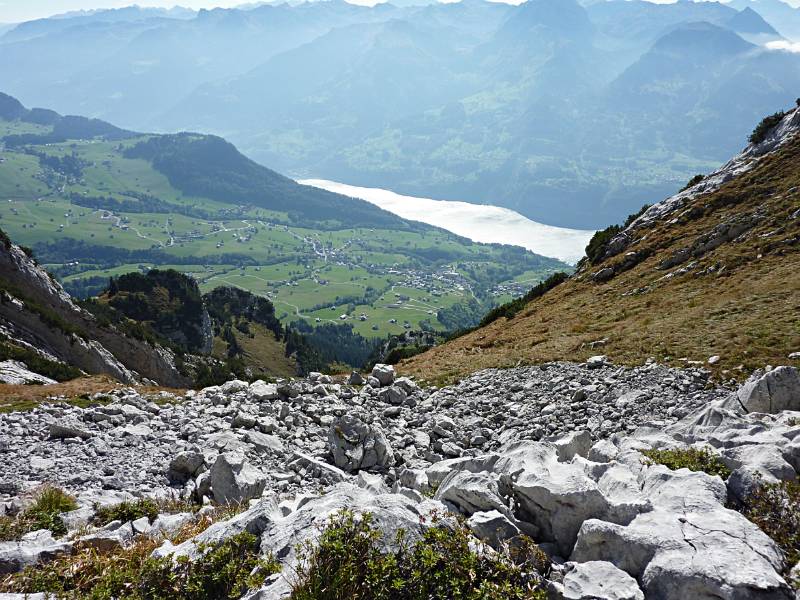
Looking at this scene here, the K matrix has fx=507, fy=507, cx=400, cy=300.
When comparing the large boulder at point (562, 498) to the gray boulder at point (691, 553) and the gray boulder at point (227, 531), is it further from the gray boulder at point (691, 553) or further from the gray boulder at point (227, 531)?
the gray boulder at point (227, 531)

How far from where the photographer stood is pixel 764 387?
14.3 metres

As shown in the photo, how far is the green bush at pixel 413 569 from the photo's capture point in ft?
21.8

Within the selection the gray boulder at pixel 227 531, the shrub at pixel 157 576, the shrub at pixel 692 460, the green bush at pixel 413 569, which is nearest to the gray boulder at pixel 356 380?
the gray boulder at pixel 227 531

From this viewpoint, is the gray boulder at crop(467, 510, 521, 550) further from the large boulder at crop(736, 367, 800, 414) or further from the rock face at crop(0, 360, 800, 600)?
the large boulder at crop(736, 367, 800, 414)

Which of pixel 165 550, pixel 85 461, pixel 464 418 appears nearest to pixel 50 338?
pixel 85 461

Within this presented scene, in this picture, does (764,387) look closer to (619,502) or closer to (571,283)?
(619,502)

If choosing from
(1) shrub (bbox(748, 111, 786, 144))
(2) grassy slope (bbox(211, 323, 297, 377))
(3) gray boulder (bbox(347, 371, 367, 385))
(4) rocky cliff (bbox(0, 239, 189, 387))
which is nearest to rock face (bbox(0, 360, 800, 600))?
(3) gray boulder (bbox(347, 371, 367, 385))

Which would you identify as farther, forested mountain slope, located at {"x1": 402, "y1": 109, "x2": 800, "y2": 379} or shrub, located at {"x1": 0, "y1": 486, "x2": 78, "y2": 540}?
forested mountain slope, located at {"x1": 402, "y1": 109, "x2": 800, "y2": 379}

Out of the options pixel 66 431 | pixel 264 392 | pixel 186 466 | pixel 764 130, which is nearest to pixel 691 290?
pixel 264 392

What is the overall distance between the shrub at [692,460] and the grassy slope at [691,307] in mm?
9811

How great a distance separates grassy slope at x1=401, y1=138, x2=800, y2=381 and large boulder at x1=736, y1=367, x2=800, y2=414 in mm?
3782

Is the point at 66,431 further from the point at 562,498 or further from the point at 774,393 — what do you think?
the point at 774,393

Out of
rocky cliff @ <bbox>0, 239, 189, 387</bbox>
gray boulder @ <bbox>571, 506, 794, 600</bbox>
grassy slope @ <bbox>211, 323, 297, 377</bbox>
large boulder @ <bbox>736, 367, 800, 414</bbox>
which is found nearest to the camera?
gray boulder @ <bbox>571, 506, 794, 600</bbox>

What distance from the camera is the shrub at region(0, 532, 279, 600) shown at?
7.46 m
